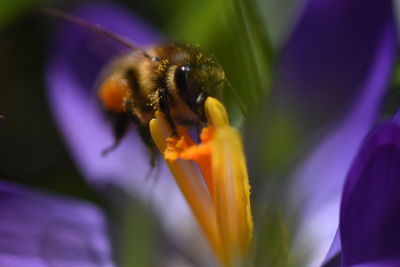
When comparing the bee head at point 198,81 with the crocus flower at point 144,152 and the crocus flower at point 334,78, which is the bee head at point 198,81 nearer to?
the crocus flower at point 144,152

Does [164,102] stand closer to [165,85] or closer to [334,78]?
[165,85]

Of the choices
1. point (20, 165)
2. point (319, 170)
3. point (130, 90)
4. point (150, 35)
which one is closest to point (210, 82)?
point (130, 90)

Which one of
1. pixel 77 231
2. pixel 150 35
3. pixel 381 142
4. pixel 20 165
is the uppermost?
pixel 381 142

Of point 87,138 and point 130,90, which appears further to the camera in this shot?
point 87,138

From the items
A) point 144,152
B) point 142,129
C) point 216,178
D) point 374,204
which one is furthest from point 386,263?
point 144,152

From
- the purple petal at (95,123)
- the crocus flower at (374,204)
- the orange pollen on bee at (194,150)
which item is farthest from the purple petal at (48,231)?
the crocus flower at (374,204)

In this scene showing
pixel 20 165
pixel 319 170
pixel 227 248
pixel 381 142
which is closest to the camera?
pixel 381 142

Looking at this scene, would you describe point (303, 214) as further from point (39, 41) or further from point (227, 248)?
point (39, 41)
